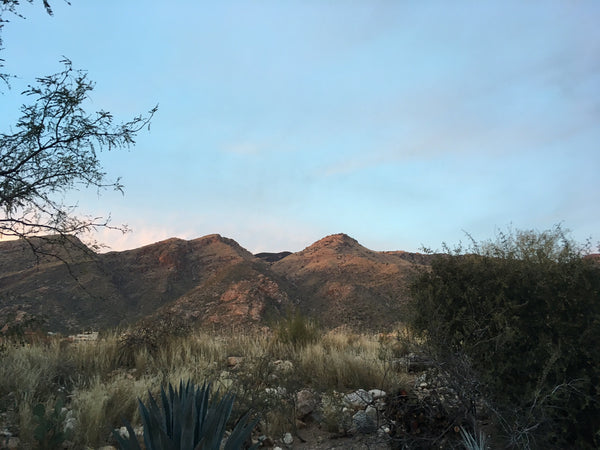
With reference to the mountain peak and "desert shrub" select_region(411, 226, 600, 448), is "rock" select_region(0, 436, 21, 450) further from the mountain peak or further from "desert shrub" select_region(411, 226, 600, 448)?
the mountain peak

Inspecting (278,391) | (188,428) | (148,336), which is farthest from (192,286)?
(188,428)

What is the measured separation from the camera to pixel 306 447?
511 cm

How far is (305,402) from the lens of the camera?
6.02 m

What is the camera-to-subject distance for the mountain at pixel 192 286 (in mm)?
25766

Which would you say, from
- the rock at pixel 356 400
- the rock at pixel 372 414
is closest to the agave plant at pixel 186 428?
the rock at pixel 372 414

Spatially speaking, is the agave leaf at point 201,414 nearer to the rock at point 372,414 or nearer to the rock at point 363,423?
the rock at point 363,423

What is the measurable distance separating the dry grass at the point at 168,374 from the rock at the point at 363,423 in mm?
319

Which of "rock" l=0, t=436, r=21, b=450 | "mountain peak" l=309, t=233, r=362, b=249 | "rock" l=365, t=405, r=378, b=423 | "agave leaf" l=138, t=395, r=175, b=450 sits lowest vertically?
"rock" l=365, t=405, r=378, b=423

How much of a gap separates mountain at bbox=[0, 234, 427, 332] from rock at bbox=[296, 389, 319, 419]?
15911 millimetres

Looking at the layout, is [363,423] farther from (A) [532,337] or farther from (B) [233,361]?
(B) [233,361]

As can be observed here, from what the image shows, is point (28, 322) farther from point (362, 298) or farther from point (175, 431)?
point (362, 298)

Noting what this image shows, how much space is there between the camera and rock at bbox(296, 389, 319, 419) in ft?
19.5

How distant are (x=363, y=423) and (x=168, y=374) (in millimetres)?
3387

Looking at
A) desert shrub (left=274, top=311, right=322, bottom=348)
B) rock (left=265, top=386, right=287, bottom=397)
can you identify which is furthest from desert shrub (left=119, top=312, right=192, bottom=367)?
rock (left=265, top=386, right=287, bottom=397)
